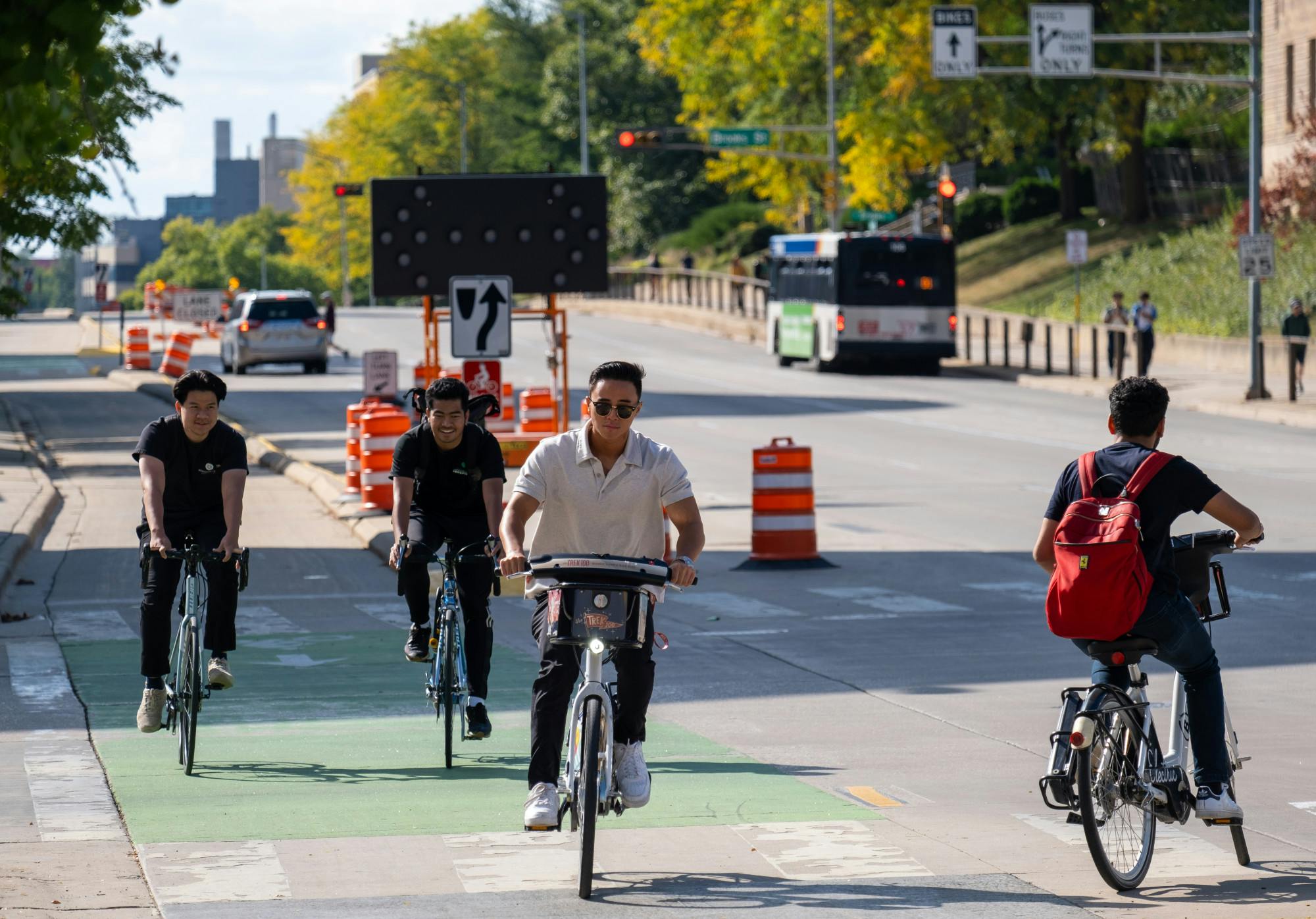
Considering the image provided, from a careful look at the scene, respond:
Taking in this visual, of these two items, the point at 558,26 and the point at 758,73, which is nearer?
the point at 758,73

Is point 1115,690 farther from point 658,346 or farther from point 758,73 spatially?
point 758,73

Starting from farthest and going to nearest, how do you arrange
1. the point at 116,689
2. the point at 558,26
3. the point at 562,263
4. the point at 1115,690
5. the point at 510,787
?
the point at 558,26 → the point at 562,263 → the point at 116,689 → the point at 510,787 → the point at 1115,690

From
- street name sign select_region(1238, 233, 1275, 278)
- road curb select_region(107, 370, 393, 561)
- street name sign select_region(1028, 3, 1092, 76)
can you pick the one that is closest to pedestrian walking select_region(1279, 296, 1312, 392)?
street name sign select_region(1238, 233, 1275, 278)

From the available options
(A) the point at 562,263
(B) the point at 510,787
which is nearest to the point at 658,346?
(A) the point at 562,263

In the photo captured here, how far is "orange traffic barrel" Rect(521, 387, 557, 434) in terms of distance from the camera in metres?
30.2

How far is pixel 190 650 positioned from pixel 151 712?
491 millimetres

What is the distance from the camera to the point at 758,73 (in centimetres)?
6662

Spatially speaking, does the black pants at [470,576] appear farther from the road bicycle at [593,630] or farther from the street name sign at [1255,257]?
the street name sign at [1255,257]

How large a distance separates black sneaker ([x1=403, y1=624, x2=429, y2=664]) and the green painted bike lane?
16.0 inches

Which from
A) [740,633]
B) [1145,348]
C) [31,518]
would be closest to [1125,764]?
[740,633]

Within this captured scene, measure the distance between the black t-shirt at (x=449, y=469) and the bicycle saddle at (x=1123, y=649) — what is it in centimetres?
365

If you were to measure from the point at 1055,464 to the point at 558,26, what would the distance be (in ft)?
283

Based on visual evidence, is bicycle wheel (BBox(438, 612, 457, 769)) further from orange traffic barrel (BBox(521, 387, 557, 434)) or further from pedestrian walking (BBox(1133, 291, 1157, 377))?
pedestrian walking (BBox(1133, 291, 1157, 377))

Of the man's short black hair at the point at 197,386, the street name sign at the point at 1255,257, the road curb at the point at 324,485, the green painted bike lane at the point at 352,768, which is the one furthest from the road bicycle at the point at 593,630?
the street name sign at the point at 1255,257
